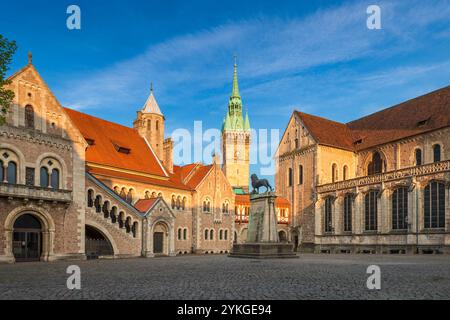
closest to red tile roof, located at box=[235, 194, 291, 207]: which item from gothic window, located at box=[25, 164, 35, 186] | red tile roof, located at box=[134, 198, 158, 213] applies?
red tile roof, located at box=[134, 198, 158, 213]

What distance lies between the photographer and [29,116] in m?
28.3

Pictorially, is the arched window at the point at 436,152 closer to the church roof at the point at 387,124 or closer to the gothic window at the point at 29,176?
the church roof at the point at 387,124

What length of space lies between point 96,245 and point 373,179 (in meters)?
28.5

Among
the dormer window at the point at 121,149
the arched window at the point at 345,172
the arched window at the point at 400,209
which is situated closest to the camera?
the arched window at the point at 400,209

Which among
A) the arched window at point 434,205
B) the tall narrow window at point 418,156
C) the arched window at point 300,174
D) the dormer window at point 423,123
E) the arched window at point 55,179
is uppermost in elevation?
the dormer window at point 423,123

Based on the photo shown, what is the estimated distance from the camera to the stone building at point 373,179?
39781mm

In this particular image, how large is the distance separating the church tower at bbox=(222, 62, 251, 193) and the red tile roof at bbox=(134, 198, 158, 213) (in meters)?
80.4

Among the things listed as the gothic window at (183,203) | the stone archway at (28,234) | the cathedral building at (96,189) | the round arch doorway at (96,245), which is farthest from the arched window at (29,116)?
the gothic window at (183,203)

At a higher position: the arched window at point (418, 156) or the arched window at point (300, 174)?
the arched window at point (418, 156)

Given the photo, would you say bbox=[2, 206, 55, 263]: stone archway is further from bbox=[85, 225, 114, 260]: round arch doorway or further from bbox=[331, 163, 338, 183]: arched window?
bbox=[331, 163, 338, 183]: arched window

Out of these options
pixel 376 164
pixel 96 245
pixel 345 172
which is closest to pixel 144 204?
pixel 96 245

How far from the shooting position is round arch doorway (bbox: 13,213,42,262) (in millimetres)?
27309

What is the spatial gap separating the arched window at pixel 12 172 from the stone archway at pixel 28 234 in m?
1.84
